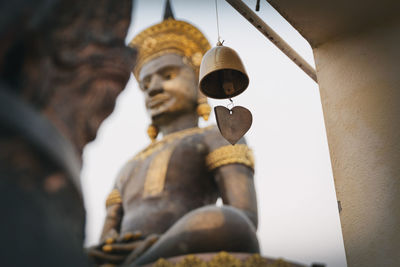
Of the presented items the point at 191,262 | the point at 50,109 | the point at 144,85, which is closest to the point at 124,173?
the point at 144,85

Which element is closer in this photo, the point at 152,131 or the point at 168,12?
the point at 152,131

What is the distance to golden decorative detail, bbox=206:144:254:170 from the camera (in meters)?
3.62

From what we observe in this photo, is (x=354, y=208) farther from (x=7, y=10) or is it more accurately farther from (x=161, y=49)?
(x=161, y=49)

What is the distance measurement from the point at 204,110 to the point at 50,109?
344 centimetres

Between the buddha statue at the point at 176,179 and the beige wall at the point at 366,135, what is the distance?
760 mm

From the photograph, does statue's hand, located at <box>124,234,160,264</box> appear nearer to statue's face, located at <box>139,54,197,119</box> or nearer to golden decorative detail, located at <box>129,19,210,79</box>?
statue's face, located at <box>139,54,197,119</box>

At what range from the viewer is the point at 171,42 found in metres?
4.42

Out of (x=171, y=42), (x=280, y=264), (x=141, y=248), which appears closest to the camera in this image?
(x=280, y=264)

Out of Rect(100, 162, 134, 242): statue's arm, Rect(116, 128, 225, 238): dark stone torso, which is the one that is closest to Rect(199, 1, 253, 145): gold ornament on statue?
Rect(116, 128, 225, 238): dark stone torso

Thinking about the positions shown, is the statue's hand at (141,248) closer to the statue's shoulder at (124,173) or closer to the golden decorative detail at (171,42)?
the statue's shoulder at (124,173)

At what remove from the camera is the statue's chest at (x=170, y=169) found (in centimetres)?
368

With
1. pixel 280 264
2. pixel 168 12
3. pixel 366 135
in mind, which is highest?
pixel 168 12

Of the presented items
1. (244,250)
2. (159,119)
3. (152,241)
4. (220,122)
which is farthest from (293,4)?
(159,119)

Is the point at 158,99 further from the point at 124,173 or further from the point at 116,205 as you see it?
the point at 116,205
